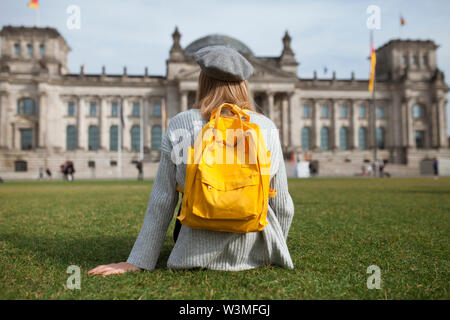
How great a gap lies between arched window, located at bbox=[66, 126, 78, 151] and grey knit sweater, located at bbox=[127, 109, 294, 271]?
5341cm

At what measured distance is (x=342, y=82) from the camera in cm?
5625

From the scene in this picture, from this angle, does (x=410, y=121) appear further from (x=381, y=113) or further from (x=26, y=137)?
(x=26, y=137)

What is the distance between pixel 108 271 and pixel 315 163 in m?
42.4

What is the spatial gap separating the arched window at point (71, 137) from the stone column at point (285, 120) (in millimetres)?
30753

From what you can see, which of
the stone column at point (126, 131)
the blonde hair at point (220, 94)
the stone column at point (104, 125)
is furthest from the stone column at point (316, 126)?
the blonde hair at point (220, 94)

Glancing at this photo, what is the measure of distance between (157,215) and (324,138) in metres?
56.1

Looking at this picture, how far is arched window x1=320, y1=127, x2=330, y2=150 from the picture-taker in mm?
56094

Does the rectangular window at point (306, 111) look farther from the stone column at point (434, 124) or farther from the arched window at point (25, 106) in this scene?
the arched window at point (25, 106)

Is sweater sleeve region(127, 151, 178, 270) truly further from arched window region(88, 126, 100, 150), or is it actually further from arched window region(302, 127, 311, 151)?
arched window region(302, 127, 311, 151)

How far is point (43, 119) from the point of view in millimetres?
49094

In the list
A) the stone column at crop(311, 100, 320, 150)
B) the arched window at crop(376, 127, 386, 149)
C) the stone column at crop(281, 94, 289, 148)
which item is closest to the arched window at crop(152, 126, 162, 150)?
the stone column at crop(281, 94, 289, 148)

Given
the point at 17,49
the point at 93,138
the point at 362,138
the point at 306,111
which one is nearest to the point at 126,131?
the point at 93,138

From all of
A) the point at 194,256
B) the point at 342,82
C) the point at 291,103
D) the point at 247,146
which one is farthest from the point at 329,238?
the point at 342,82

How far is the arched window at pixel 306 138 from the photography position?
184 feet
